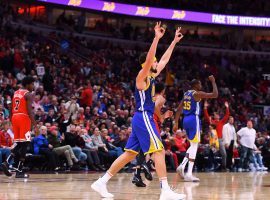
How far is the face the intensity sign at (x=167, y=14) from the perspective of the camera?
96.0 ft

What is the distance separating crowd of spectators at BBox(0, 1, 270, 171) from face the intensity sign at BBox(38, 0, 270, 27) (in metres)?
1.67

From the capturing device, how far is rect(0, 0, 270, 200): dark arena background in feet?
35.6

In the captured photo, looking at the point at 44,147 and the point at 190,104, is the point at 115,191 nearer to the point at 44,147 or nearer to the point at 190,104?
the point at 190,104

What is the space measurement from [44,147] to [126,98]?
8.37 meters

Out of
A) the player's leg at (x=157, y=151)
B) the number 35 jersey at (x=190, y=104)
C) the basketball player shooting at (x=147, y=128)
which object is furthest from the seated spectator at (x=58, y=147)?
the player's leg at (x=157, y=151)

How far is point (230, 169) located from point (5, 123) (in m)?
7.77

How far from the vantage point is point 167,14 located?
3272 cm

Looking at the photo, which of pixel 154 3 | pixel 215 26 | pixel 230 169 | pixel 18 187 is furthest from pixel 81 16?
pixel 18 187

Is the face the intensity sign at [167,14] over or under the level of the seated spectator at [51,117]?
over

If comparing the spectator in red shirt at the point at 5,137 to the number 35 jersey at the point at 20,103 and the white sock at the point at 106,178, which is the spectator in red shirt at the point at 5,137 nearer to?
the number 35 jersey at the point at 20,103

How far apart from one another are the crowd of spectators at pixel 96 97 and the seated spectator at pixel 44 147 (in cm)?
2

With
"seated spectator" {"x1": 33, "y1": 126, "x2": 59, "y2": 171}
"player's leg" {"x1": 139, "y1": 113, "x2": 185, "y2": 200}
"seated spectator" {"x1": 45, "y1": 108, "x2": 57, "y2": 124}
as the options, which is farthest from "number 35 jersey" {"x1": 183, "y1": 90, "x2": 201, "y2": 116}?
"seated spectator" {"x1": 45, "y1": 108, "x2": 57, "y2": 124}

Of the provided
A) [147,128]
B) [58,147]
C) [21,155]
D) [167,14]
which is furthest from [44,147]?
[167,14]

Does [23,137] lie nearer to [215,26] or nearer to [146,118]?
[146,118]
